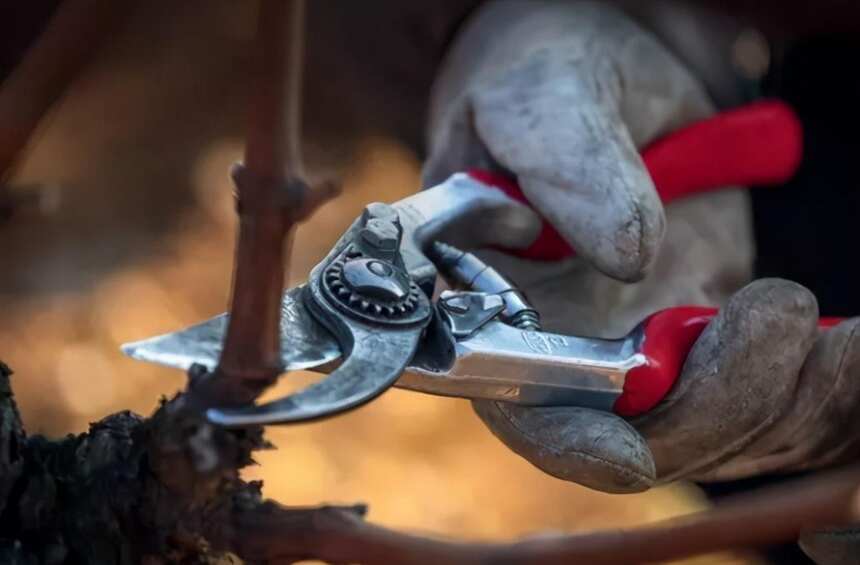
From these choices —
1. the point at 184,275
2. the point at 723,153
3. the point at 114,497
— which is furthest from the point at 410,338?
the point at 184,275

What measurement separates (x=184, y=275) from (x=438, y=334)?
0.69 metres

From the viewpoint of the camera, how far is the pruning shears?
43cm

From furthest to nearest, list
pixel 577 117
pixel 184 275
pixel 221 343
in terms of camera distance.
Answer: pixel 184 275 < pixel 577 117 < pixel 221 343

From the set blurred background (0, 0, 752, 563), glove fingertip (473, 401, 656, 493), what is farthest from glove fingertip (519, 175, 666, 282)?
blurred background (0, 0, 752, 563)

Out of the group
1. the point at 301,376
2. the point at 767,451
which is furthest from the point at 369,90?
the point at 767,451

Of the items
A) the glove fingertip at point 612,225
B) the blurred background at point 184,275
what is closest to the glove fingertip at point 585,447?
the glove fingertip at point 612,225

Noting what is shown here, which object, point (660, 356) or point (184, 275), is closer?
point (660, 356)

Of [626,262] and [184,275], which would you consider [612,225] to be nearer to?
[626,262]

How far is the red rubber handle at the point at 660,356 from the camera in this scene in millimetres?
557

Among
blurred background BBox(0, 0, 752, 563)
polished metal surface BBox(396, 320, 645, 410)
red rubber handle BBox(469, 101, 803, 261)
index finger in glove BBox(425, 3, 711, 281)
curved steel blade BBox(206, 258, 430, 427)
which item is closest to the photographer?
curved steel blade BBox(206, 258, 430, 427)

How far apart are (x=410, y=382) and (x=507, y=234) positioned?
0.61ft

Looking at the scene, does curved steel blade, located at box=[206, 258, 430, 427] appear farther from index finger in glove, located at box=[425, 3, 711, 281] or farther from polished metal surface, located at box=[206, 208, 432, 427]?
index finger in glove, located at box=[425, 3, 711, 281]

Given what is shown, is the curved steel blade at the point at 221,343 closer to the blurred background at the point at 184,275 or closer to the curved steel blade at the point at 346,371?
the curved steel blade at the point at 346,371

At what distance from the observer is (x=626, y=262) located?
1.98 ft
